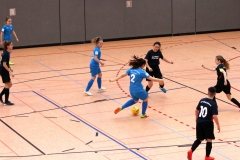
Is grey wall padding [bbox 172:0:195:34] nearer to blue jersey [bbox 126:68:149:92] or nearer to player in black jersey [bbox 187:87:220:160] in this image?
blue jersey [bbox 126:68:149:92]

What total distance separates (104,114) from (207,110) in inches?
166

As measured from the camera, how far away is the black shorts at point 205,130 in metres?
11.2

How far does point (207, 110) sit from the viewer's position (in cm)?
1115

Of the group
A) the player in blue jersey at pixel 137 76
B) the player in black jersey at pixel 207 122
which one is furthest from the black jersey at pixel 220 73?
the player in black jersey at pixel 207 122

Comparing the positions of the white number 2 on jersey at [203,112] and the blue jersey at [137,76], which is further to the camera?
the blue jersey at [137,76]

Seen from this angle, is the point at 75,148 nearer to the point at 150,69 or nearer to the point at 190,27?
the point at 150,69

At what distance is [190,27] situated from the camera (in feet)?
95.6

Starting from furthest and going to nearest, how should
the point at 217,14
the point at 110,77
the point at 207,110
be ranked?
the point at 217,14 → the point at 110,77 → the point at 207,110

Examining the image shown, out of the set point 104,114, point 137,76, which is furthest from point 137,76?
point 104,114

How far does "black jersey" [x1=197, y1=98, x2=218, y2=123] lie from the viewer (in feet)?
36.5

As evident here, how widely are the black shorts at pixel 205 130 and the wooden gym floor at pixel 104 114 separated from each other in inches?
21.9

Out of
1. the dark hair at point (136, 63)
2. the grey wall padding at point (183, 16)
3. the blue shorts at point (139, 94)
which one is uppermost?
the grey wall padding at point (183, 16)

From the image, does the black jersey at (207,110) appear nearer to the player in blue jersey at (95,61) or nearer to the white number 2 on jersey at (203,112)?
the white number 2 on jersey at (203,112)

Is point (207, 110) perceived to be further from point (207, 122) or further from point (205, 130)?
point (205, 130)
